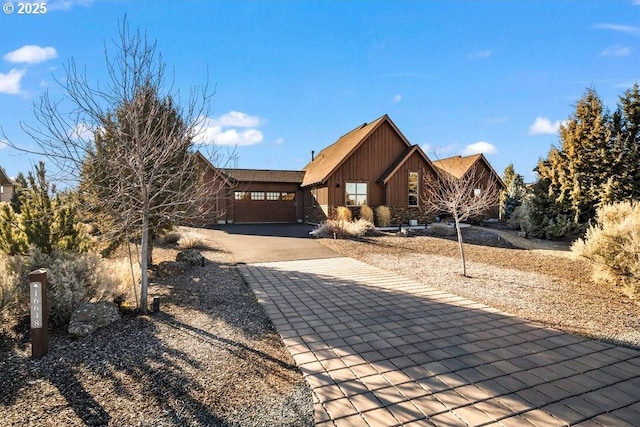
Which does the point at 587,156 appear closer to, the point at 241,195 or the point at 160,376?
the point at 160,376

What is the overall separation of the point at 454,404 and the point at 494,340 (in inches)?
67.0

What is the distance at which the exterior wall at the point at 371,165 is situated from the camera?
18.8 m

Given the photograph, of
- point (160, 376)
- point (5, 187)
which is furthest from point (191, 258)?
point (5, 187)

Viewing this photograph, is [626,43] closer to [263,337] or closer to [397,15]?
[397,15]

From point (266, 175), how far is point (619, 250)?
68.4 feet

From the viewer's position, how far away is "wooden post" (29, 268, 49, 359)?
3.64 m

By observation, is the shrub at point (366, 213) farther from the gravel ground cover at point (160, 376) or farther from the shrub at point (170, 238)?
the gravel ground cover at point (160, 376)

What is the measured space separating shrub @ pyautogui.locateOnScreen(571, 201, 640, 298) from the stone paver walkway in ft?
10.3

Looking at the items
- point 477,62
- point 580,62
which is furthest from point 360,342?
point 580,62

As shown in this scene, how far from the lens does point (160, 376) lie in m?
3.24

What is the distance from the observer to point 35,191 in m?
5.51

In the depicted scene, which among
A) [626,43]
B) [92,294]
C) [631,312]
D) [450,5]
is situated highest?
[450,5]

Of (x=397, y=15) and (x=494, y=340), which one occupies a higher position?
(x=397, y=15)

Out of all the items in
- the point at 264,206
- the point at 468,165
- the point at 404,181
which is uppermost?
the point at 468,165
